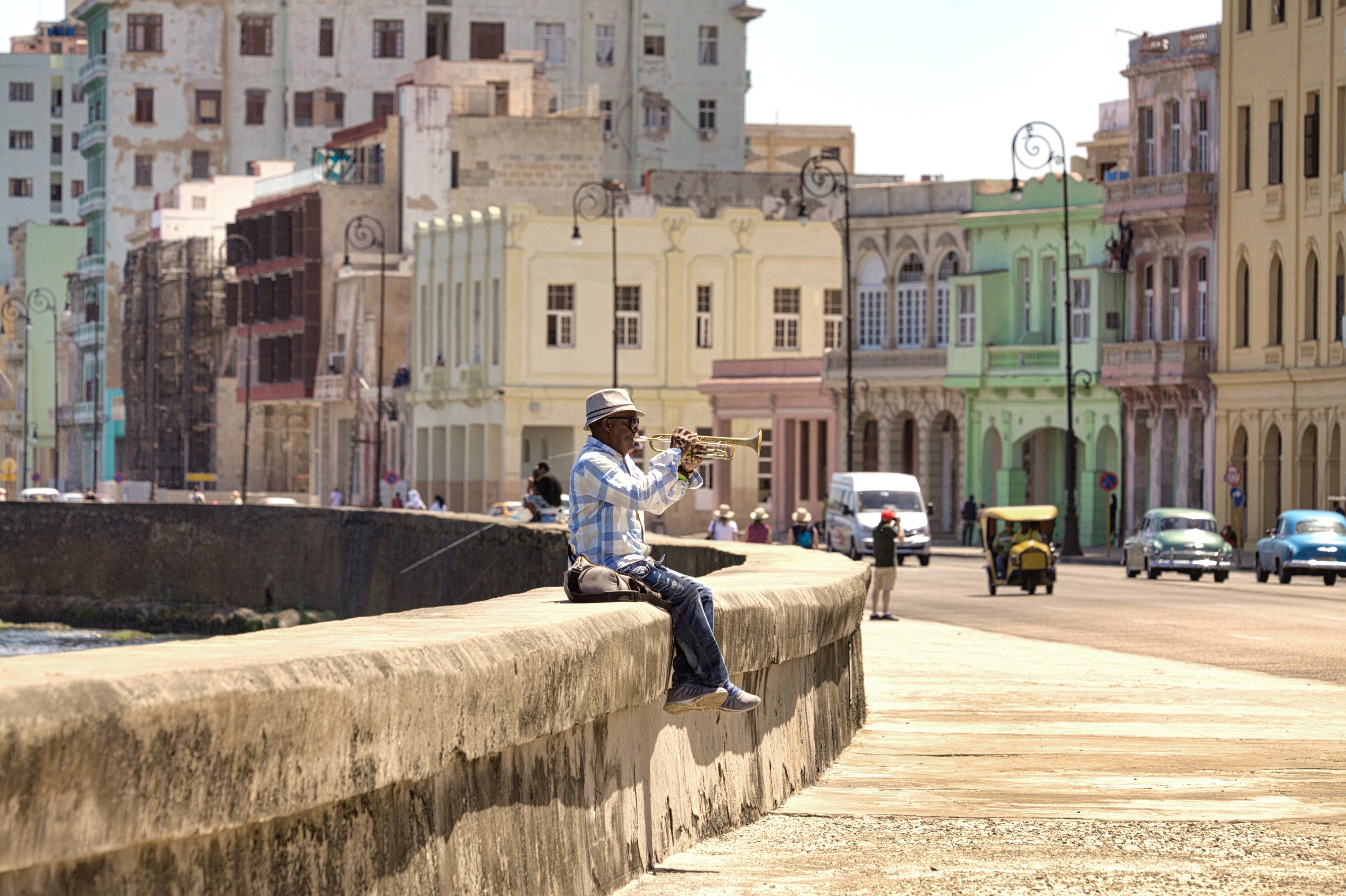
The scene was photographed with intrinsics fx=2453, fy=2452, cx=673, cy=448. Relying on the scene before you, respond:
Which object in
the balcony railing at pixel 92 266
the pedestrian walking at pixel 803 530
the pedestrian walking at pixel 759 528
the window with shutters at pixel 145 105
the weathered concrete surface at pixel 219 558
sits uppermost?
the window with shutters at pixel 145 105

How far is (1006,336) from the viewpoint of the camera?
74.4m

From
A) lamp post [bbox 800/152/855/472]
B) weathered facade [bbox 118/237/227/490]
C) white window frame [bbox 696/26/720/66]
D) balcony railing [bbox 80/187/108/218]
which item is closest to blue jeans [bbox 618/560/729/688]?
lamp post [bbox 800/152/855/472]

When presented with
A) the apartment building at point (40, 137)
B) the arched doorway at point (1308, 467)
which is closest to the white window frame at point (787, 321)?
the arched doorway at point (1308, 467)

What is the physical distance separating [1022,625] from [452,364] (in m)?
56.2

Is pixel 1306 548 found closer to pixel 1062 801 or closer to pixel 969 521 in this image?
pixel 969 521

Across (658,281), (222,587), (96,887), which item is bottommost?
(222,587)

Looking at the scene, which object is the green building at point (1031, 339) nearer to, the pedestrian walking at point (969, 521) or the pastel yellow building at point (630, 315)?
the pedestrian walking at point (969, 521)

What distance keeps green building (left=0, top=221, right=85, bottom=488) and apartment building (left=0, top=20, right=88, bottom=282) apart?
51.2ft

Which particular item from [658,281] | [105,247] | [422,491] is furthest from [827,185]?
[105,247]

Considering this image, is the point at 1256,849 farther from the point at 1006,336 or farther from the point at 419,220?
the point at 419,220

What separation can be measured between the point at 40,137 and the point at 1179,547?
5074 inches

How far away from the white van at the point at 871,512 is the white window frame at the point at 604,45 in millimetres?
57260

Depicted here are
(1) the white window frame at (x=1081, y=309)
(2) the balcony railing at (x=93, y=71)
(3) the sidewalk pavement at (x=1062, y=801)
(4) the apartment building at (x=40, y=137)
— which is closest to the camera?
(3) the sidewalk pavement at (x=1062, y=801)

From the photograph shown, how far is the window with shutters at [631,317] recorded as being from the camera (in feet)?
261
